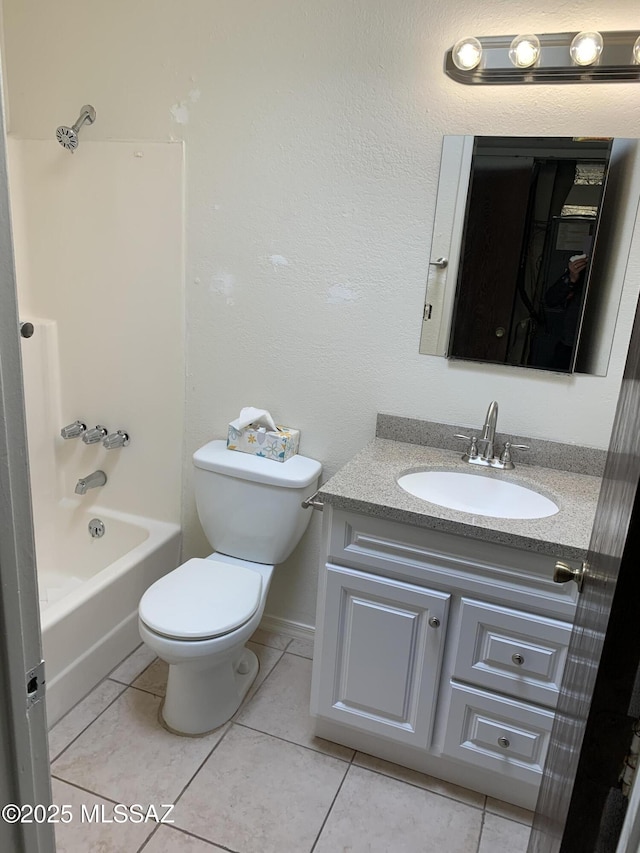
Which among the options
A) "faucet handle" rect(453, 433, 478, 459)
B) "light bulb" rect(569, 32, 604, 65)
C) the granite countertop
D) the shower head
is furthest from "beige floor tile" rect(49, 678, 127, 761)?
"light bulb" rect(569, 32, 604, 65)

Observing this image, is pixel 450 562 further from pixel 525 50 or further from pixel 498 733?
pixel 525 50

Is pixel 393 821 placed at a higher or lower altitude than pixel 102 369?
lower

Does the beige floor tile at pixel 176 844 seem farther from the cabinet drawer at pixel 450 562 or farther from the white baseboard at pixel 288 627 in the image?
the white baseboard at pixel 288 627

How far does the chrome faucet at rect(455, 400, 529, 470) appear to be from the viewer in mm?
1866

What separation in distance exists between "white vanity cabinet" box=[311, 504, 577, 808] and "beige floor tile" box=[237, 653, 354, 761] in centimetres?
16

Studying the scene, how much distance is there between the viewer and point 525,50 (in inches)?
64.1

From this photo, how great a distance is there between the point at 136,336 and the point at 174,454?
465 millimetres

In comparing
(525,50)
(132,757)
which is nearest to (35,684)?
(132,757)

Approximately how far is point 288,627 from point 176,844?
919 millimetres

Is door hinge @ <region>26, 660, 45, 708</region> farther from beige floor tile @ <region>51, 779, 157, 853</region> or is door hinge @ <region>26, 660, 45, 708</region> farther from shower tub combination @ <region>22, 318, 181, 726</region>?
shower tub combination @ <region>22, 318, 181, 726</region>

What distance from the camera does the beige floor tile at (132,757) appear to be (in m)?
1.68

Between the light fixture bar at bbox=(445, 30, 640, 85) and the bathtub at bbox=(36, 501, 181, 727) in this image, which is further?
the bathtub at bbox=(36, 501, 181, 727)

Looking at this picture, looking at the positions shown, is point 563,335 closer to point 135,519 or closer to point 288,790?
point 288,790

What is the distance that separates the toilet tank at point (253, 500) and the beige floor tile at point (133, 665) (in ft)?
1.61
